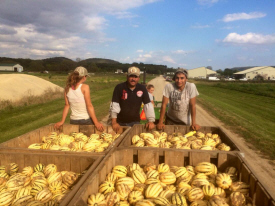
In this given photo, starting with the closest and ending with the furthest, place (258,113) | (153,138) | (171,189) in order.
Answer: (171,189), (153,138), (258,113)

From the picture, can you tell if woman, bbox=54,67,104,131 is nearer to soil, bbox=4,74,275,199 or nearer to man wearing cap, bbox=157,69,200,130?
man wearing cap, bbox=157,69,200,130

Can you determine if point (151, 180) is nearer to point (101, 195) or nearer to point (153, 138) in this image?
point (101, 195)

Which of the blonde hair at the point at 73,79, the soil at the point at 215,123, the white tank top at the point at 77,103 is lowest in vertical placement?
the soil at the point at 215,123

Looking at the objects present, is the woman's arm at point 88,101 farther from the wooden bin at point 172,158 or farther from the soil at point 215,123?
the soil at point 215,123

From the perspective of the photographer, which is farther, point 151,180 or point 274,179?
point 274,179

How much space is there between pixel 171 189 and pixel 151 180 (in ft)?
1.03

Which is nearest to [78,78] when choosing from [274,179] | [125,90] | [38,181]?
[125,90]

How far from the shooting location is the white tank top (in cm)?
539

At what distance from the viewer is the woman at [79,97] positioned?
5297 millimetres

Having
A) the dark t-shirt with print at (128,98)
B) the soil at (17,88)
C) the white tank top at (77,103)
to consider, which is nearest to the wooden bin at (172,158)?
the dark t-shirt with print at (128,98)

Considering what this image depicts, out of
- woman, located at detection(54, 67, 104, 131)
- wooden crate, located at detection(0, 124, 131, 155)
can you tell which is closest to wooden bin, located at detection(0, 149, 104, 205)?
wooden crate, located at detection(0, 124, 131, 155)

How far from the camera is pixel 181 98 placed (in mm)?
5855

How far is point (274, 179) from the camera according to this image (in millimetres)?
6375

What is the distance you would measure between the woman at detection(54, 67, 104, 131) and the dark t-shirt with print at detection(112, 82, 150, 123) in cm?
68
